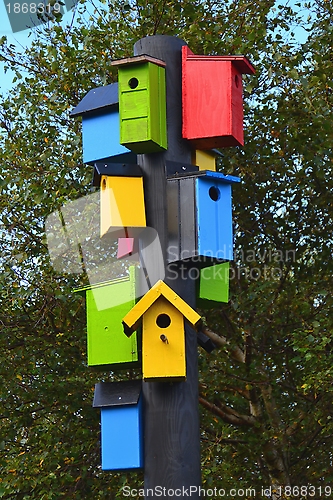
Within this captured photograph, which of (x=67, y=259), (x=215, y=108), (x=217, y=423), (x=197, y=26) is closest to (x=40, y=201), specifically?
(x=67, y=259)

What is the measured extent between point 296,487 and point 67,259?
262cm

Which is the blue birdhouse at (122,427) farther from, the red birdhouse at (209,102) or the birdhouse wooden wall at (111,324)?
the red birdhouse at (209,102)

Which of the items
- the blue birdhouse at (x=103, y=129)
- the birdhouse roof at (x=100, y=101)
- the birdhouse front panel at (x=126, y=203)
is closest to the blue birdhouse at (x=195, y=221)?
the birdhouse front panel at (x=126, y=203)

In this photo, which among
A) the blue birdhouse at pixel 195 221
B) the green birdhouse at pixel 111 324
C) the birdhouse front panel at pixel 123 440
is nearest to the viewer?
the birdhouse front panel at pixel 123 440

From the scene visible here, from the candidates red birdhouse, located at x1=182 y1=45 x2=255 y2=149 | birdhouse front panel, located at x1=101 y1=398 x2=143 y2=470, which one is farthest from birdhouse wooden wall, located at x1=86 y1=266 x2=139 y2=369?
red birdhouse, located at x1=182 y1=45 x2=255 y2=149

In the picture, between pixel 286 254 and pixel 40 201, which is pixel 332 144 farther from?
pixel 40 201

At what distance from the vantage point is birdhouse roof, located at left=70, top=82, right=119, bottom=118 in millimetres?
Result: 3723

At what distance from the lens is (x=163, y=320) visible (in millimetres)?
3244

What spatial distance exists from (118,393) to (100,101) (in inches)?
56.0

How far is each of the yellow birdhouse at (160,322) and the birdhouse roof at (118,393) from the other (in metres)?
0.16

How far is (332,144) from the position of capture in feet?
20.3

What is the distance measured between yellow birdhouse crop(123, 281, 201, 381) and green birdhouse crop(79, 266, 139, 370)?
118mm

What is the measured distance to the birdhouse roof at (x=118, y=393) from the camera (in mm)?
3197

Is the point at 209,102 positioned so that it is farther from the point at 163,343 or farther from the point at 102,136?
the point at 163,343
